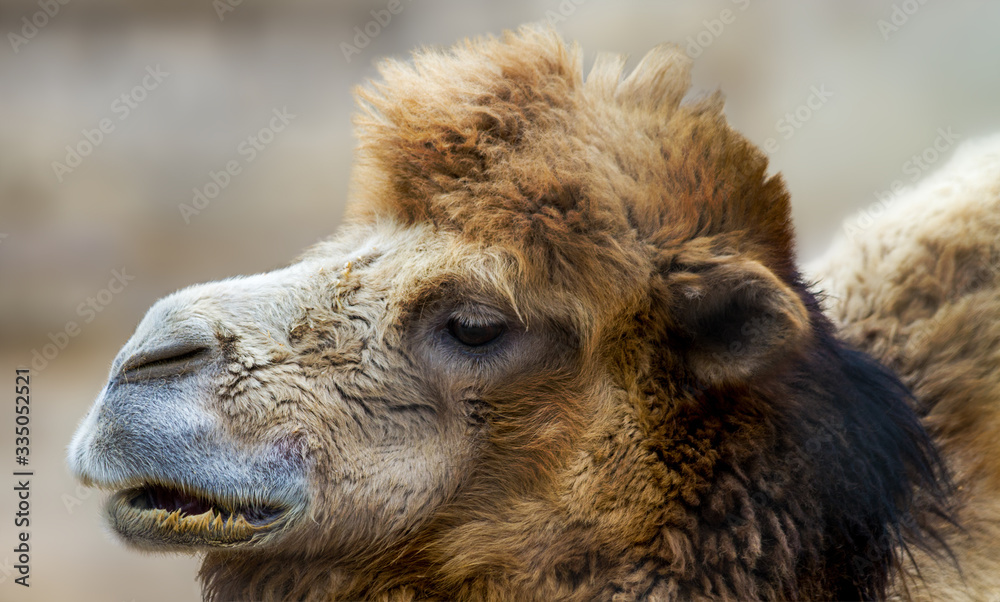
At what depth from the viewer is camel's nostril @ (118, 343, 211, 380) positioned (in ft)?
6.66

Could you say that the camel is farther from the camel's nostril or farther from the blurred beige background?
the blurred beige background

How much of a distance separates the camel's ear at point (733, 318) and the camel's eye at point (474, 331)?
Answer: 0.50m

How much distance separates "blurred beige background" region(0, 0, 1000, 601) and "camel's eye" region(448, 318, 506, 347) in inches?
218

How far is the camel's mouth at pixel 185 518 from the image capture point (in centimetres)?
200

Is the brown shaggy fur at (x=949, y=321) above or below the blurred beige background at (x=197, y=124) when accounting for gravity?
below

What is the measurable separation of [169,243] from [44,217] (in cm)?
128

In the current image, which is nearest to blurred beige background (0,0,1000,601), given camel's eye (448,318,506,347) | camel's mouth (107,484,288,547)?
camel's eye (448,318,506,347)

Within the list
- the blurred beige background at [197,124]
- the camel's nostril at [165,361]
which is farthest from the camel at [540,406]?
the blurred beige background at [197,124]

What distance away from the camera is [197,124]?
27.3 feet

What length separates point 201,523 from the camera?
1.99 metres

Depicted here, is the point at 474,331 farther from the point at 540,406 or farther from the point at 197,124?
the point at 197,124

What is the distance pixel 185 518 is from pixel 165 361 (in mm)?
417

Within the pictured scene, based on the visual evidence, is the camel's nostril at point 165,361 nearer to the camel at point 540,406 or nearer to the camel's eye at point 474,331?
the camel at point 540,406

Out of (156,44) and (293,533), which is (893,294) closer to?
(293,533)
